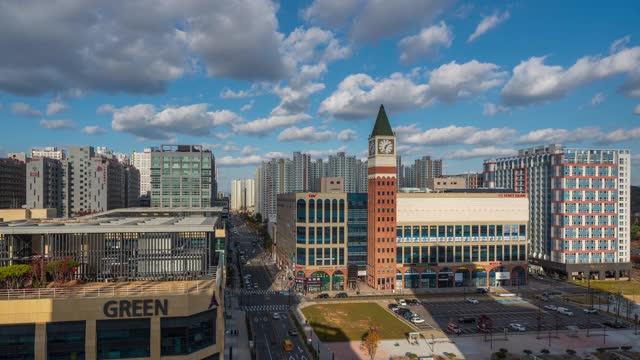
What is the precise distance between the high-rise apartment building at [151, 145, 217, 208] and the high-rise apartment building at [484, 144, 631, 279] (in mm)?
112058

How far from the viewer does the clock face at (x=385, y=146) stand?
12094cm

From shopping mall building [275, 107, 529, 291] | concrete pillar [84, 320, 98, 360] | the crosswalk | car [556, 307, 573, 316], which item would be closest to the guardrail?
concrete pillar [84, 320, 98, 360]

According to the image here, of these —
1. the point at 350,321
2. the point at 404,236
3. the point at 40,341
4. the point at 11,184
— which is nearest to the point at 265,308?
the point at 350,321

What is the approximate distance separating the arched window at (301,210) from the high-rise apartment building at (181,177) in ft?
180

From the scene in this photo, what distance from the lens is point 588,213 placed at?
13950 cm

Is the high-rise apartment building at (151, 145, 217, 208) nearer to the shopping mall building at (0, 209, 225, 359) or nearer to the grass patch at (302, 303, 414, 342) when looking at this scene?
the grass patch at (302, 303, 414, 342)

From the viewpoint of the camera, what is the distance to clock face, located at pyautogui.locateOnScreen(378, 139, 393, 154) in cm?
12094

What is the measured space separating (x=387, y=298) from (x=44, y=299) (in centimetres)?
8586

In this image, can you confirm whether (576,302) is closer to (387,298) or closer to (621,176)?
(387,298)

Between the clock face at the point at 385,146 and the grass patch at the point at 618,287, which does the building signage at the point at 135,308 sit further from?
the grass patch at the point at 618,287

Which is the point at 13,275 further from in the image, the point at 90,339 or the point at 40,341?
the point at 90,339

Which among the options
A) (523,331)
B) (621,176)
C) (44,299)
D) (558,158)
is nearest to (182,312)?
(44,299)

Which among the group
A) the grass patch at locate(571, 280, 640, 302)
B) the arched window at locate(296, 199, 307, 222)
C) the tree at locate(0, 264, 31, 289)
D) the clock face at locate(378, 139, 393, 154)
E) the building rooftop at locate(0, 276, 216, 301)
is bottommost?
the grass patch at locate(571, 280, 640, 302)

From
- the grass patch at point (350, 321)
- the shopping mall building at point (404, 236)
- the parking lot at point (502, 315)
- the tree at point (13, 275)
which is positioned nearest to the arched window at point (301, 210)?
the shopping mall building at point (404, 236)
